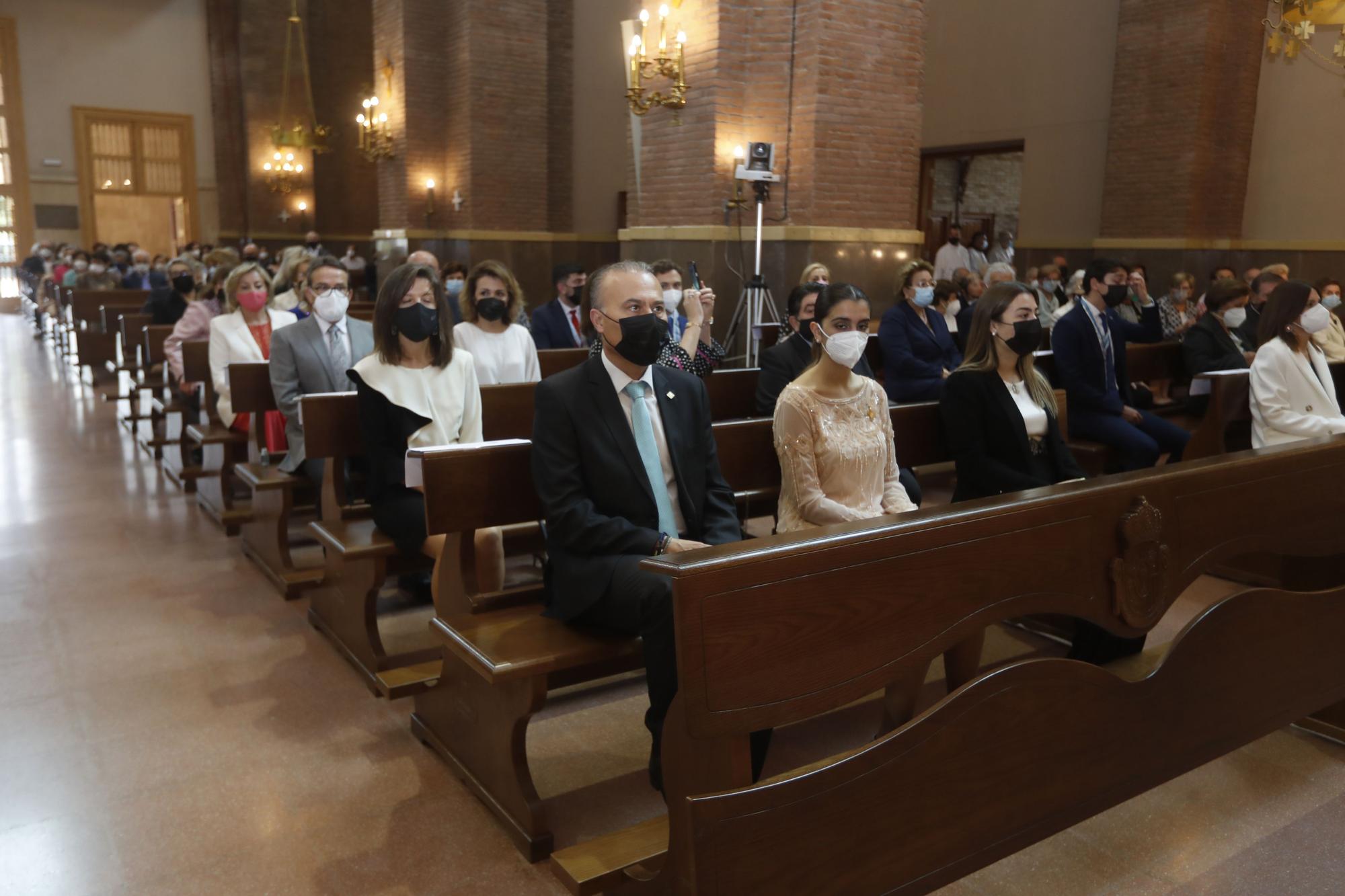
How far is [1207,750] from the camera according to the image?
2512 mm

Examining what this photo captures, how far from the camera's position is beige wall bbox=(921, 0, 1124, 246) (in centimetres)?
1252

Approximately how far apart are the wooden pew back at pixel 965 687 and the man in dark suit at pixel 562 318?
4.64 metres

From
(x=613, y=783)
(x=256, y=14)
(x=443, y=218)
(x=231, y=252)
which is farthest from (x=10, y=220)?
(x=613, y=783)

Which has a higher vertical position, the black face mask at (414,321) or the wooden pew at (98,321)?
the black face mask at (414,321)

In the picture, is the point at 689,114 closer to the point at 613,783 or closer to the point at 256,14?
the point at 613,783

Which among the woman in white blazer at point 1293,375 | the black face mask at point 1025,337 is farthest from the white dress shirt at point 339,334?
the woman in white blazer at point 1293,375

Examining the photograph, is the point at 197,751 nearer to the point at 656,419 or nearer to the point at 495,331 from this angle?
the point at 656,419

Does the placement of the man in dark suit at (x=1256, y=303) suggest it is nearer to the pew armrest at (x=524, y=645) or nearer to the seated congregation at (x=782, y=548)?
the seated congregation at (x=782, y=548)

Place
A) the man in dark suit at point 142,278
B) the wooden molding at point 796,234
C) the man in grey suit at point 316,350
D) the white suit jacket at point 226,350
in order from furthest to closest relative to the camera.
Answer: the man in dark suit at point 142,278 → the wooden molding at point 796,234 → the white suit jacket at point 226,350 → the man in grey suit at point 316,350

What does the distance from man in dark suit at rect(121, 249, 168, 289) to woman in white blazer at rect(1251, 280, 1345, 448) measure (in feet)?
38.1

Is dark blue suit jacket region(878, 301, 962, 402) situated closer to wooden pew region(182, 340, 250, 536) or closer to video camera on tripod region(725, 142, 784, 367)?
video camera on tripod region(725, 142, 784, 367)

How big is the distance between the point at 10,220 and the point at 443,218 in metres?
13.3

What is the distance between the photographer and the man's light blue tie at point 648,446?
2842mm

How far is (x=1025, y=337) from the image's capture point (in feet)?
12.5
